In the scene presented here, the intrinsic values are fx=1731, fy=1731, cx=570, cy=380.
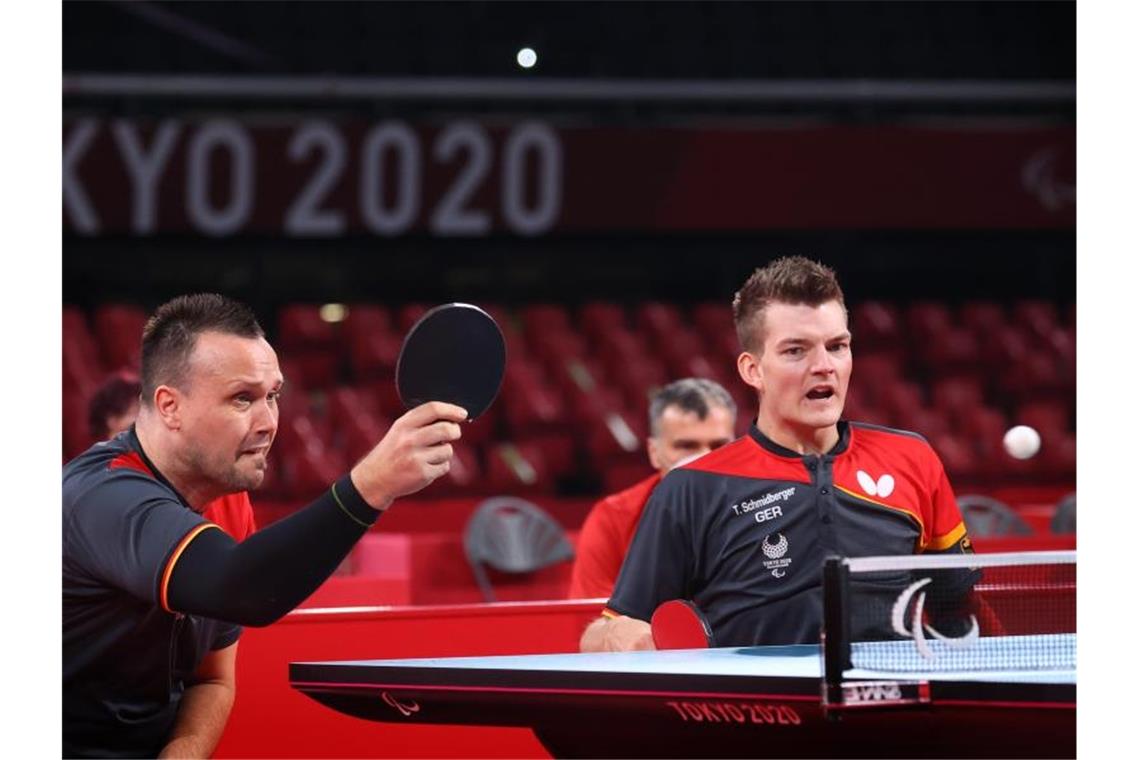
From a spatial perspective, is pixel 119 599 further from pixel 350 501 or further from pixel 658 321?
pixel 658 321

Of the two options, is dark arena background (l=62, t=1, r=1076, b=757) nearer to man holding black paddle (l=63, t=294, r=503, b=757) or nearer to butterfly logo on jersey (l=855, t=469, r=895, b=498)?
butterfly logo on jersey (l=855, t=469, r=895, b=498)

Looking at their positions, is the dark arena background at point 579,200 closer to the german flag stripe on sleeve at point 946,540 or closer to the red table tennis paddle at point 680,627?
the german flag stripe on sleeve at point 946,540

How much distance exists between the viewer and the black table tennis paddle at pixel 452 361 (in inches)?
90.0

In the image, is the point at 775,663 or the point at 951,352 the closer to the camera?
the point at 775,663

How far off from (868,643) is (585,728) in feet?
1.43

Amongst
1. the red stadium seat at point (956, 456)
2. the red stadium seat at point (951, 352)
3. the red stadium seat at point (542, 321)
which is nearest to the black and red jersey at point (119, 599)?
the red stadium seat at point (956, 456)

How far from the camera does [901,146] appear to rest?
13008 mm

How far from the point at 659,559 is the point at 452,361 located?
0.94 m

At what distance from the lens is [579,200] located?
12570 millimetres

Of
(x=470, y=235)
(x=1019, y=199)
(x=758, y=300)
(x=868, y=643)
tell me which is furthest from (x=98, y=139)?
(x=868, y=643)

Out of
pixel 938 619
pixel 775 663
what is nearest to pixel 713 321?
pixel 938 619

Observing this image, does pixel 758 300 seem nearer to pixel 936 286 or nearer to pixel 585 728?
pixel 585 728

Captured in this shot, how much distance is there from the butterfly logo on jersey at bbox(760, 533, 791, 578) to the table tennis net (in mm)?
164

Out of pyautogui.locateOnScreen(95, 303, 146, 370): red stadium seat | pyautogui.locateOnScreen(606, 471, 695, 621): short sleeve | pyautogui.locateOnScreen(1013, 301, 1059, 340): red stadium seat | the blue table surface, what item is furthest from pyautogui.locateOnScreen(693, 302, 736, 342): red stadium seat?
the blue table surface
